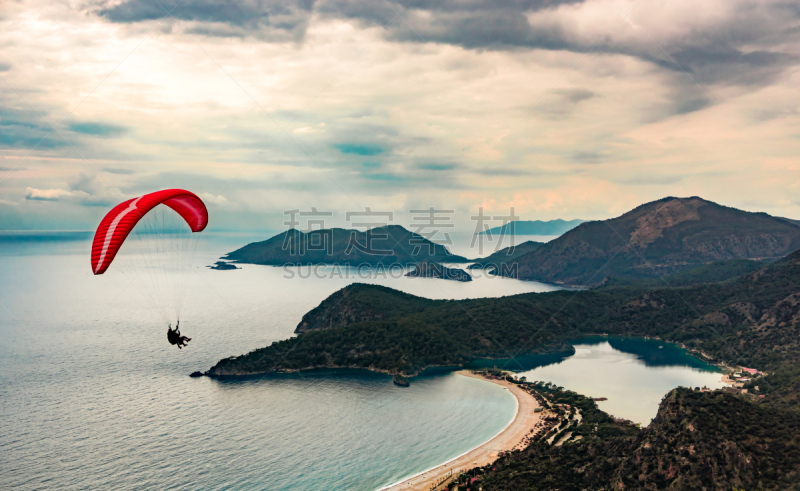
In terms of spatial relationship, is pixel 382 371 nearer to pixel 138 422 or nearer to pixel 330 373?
pixel 330 373

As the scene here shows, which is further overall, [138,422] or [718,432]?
Answer: [138,422]

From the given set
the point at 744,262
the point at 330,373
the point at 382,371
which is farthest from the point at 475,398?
the point at 744,262

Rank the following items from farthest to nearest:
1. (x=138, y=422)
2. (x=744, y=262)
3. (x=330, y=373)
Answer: (x=744, y=262), (x=330, y=373), (x=138, y=422)

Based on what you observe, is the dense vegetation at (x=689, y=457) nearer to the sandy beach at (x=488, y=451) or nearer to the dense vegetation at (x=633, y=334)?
the dense vegetation at (x=633, y=334)

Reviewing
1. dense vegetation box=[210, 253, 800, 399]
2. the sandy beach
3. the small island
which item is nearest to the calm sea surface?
the sandy beach

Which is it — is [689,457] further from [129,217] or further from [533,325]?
[533,325]

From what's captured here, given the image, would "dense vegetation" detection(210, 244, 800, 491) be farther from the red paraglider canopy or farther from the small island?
the red paraglider canopy

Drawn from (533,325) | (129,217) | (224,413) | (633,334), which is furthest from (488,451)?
(633,334)
